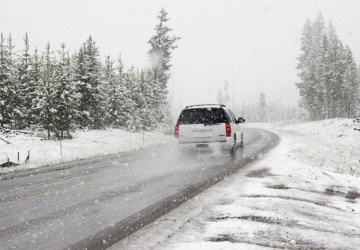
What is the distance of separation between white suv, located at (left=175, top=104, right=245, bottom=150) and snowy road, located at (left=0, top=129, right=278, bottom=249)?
1258 millimetres

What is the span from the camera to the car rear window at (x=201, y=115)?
14.5m

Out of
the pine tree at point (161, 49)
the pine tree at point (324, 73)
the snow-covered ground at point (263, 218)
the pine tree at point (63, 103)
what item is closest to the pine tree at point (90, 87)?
the pine tree at point (63, 103)

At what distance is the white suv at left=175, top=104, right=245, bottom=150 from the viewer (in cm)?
1432

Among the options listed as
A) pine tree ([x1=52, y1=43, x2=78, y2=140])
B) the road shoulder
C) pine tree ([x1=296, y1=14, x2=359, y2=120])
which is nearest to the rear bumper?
the road shoulder

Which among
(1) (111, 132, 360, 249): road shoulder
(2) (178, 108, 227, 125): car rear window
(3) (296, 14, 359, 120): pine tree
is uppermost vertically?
(3) (296, 14, 359, 120): pine tree

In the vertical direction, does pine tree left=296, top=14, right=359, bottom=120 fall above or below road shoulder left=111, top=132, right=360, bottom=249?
above

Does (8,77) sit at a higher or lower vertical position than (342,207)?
higher

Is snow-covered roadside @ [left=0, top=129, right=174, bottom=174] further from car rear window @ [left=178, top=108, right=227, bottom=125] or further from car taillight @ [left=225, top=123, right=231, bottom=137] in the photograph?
car taillight @ [left=225, top=123, right=231, bottom=137]

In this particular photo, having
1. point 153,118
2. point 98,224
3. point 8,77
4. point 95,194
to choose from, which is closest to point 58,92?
point 8,77

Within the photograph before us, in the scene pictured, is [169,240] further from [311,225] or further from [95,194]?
[95,194]

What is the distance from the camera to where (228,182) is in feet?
30.5

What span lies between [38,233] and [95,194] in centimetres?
271

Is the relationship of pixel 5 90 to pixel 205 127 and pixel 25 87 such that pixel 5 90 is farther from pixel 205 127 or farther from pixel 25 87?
pixel 205 127

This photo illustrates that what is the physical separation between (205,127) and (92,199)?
7.50 metres
